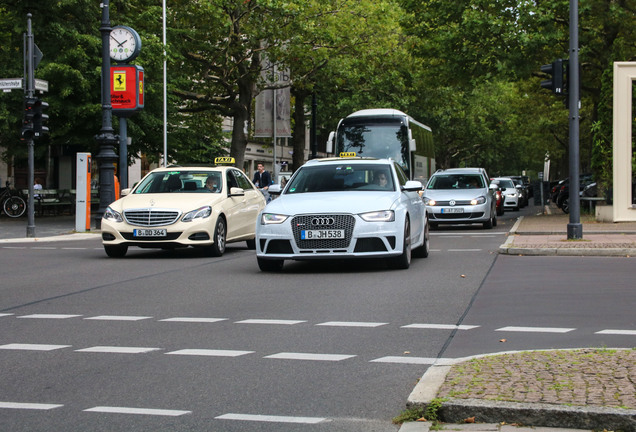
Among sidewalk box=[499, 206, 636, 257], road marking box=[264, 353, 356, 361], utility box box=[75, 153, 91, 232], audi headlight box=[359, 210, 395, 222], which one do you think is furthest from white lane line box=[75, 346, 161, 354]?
utility box box=[75, 153, 91, 232]

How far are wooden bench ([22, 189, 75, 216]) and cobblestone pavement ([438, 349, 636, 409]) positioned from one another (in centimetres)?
3111

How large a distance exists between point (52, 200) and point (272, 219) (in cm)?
2487

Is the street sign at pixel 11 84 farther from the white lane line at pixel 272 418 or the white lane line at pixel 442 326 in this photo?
the white lane line at pixel 272 418

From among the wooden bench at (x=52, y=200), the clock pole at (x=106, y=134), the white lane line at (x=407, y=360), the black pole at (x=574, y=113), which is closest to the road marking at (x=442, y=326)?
the white lane line at (x=407, y=360)

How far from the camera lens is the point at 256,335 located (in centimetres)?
830

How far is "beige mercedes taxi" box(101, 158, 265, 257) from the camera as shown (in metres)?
16.8

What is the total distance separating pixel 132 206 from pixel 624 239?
9.05 metres

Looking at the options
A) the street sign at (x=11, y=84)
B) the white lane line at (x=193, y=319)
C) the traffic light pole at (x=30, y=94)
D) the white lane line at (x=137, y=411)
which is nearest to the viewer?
the white lane line at (x=137, y=411)

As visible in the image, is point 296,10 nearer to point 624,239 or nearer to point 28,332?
point 624,239

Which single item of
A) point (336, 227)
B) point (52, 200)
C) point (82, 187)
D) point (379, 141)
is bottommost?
point (336, 227)

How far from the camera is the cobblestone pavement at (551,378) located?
517cm

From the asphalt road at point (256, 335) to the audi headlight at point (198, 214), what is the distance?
177cm

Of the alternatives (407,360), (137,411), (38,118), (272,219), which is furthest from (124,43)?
(137,411)

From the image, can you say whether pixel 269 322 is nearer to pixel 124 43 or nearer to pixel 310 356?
pixel 310 356
